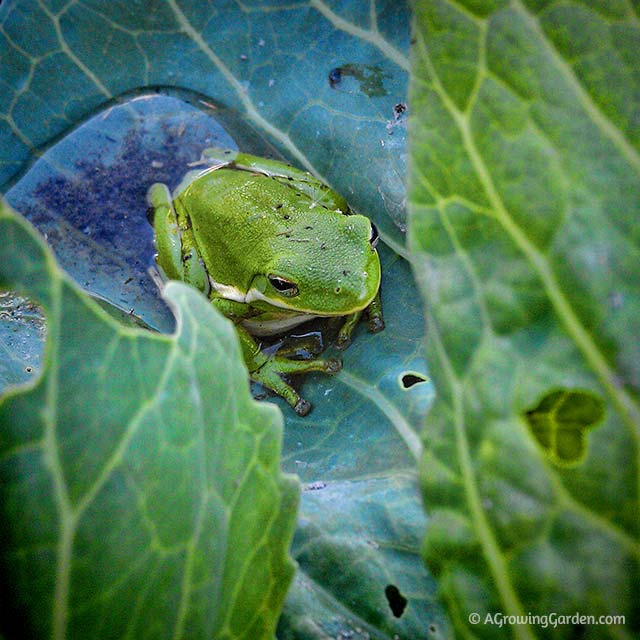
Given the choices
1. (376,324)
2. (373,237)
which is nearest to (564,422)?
(376,324)

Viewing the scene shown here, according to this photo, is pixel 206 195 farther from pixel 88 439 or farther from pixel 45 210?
pixel 88 439

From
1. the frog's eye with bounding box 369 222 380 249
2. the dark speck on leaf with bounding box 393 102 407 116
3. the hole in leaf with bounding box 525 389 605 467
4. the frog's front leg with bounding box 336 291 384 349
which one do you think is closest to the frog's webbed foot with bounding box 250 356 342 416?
the frog's front leg with bounding box 336 291 384 349

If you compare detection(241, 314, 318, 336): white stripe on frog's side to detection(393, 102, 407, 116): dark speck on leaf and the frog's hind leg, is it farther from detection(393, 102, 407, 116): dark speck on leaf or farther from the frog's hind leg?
detection(393, 102, 407, 116): dark speck on leaf

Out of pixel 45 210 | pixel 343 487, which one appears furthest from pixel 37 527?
pixel 45 210

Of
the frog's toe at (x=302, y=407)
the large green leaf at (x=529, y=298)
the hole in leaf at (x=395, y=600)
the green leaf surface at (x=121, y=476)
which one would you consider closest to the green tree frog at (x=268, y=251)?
the frog's toe at (x=302, y=407)

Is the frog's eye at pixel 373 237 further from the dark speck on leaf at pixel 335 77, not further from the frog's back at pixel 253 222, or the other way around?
the dark speck on leaf at pixel 335 77

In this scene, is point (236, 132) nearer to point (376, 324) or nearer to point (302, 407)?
point (376, 324)

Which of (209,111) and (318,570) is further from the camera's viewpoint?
(209,111)
